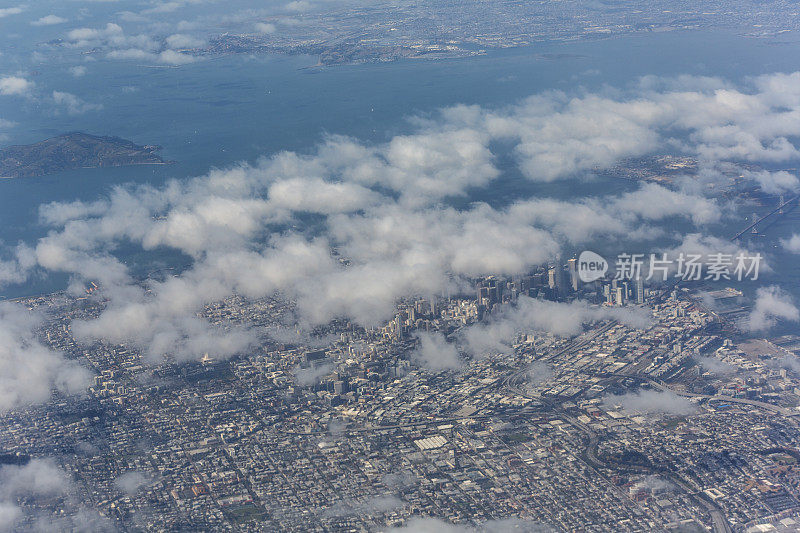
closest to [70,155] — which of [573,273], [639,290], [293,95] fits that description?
[293,95]

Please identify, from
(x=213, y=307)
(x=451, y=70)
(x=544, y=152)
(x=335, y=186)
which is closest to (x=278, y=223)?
A: (x=335, y=186)

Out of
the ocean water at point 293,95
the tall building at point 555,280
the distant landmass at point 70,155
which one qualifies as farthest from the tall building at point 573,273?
the distant landmass at point 70,155

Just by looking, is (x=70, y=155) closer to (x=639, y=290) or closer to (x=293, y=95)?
(x=293, y=95)

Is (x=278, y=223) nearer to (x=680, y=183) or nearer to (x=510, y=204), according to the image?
(x=510, y=204)

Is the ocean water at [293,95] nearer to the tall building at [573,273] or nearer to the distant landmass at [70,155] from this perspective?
the distant landmass at [70,155]

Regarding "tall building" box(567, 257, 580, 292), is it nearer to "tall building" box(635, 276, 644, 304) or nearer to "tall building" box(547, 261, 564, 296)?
"tall building" box(547, 261, 564, 296)

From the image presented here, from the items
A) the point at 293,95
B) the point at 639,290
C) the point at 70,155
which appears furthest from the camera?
the point at 293,95
